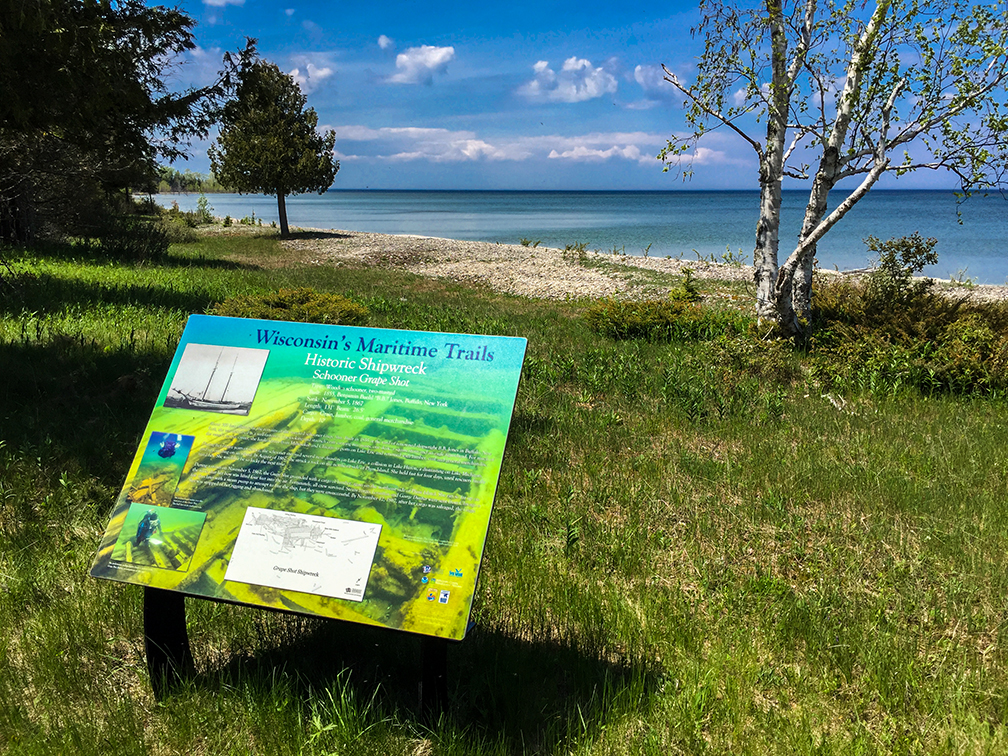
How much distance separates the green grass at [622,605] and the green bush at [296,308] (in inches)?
51.2

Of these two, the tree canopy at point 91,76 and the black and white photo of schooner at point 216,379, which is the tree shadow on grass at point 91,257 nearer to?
the tree canopy at point 91,76

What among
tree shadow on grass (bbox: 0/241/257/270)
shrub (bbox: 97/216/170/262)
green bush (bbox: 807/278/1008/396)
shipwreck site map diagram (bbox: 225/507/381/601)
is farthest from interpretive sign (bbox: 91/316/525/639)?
shrub (bbox: 97/216/170/262)

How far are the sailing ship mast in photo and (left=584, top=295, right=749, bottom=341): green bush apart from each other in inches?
358

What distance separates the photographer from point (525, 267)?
28.1m

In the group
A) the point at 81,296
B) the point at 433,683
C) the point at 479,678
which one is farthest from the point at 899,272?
the point at 81,296

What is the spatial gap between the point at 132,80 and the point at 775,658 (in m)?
9.94

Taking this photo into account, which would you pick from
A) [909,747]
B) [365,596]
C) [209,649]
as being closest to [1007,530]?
[909,747]

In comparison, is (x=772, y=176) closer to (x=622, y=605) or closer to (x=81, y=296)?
(x=622, y=605)

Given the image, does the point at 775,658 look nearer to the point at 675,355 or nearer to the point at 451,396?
the point at 451,396

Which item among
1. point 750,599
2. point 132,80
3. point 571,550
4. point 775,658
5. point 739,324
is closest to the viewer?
Answer: point 775,658

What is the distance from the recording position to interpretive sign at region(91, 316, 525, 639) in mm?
2738

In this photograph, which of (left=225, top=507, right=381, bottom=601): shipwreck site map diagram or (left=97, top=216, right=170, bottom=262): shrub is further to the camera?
(left=97, top=216, right=170, bottom=262): shrub

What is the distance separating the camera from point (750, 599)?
4.10m

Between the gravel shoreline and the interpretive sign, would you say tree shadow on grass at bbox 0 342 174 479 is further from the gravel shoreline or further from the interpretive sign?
the gravel shoreline
